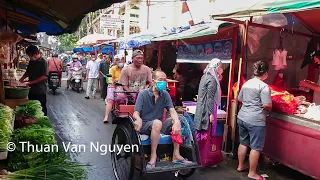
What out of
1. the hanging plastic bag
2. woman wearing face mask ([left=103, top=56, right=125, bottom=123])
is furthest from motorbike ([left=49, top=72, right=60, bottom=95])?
the hanging plastic bag

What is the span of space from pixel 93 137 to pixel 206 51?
3.51 m

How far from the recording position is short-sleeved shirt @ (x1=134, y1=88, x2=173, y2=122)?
433 cm

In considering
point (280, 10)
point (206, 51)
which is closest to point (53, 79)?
point (206, 51)

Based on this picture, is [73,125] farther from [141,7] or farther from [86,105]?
[141,7]

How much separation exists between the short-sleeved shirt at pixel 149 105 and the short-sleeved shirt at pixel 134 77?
6.75 ft

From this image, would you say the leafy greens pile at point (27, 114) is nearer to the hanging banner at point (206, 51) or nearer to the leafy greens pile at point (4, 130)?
the leafy greens pile at point (4, 130)

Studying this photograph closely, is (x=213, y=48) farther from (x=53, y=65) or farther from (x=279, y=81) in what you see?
(x=53, y=65)

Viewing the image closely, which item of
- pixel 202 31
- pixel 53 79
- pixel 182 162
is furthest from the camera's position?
pixel 53 79

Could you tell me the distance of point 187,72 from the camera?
408 inches

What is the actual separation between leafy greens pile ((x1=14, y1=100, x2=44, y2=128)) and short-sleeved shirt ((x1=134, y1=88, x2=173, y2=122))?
1.53 metres

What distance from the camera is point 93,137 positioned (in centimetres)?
675

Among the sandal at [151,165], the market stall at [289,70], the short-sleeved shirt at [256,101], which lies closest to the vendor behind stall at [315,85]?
the market stall at [289,70]

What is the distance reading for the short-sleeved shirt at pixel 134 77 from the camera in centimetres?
642

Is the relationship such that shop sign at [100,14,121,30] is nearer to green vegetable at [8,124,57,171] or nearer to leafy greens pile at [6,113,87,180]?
leafy greens pile at [6,113,87,180]
